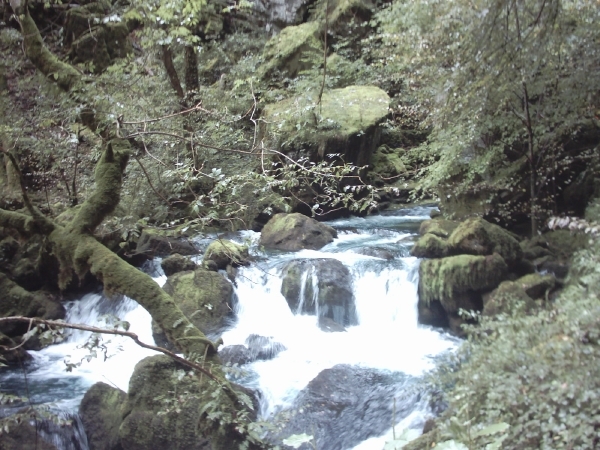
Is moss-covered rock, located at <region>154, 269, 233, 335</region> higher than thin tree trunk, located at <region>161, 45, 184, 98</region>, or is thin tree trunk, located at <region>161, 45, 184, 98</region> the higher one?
thin tree trunk, located at <region>161, 45, 184, 98</region>

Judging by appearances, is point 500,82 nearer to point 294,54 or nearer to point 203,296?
point 203,296

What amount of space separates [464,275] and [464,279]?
0.06 m

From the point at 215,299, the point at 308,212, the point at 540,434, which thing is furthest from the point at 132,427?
the point at 308,212

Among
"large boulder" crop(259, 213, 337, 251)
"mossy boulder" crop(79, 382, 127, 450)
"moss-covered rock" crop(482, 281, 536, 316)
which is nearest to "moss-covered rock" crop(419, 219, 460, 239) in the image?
"large boulder" crop(259, 213, 337, 251)

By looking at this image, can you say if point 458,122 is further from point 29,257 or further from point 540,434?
point 29,257

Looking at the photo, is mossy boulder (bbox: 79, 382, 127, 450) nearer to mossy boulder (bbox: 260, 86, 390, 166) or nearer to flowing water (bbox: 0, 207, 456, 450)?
flowing water (bbox: 0, 207, 456, 450)

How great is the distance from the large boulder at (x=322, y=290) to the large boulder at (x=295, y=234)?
174 cm

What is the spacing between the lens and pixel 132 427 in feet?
16.4

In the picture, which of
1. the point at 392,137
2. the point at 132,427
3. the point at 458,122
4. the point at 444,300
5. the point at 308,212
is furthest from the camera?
the point at 392,137

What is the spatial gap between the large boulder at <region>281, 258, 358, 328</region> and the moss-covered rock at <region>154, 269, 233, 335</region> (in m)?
1.06

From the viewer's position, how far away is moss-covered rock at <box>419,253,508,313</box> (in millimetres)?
7195

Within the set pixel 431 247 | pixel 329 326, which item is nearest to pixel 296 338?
pixel 329 326

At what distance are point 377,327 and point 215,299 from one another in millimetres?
2651

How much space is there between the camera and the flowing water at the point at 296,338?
6.20 m
